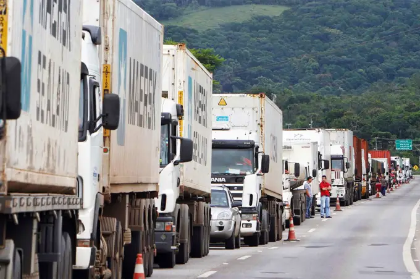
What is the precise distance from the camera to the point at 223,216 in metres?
26.0

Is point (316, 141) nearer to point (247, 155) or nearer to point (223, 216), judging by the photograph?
point (247, 155)

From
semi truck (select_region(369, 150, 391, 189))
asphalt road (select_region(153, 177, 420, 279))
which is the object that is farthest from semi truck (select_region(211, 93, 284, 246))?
semi truck (select_region(369, 150, 391, 189))

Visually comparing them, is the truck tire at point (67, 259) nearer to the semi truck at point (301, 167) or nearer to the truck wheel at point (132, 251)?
the truck wheel at point (132, 251)

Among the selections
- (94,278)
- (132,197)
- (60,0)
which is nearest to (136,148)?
(132,197)

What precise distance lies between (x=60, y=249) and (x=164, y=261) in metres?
9.20

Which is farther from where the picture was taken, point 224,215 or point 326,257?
point 224,215

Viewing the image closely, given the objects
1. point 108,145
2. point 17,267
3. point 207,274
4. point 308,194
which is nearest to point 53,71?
point 17,267

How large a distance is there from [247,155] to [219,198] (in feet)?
6.04

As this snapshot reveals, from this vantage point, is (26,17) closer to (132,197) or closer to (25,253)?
(25,253)

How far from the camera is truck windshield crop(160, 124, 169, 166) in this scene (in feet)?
62.5

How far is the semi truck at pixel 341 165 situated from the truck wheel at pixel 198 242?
34930 mm

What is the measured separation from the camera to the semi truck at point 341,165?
5784 cm

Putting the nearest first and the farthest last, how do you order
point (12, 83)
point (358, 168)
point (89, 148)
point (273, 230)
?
point (12, 83)
point (89, 148)
point (273, 230)
point (358, 168)

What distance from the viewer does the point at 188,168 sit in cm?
2122
